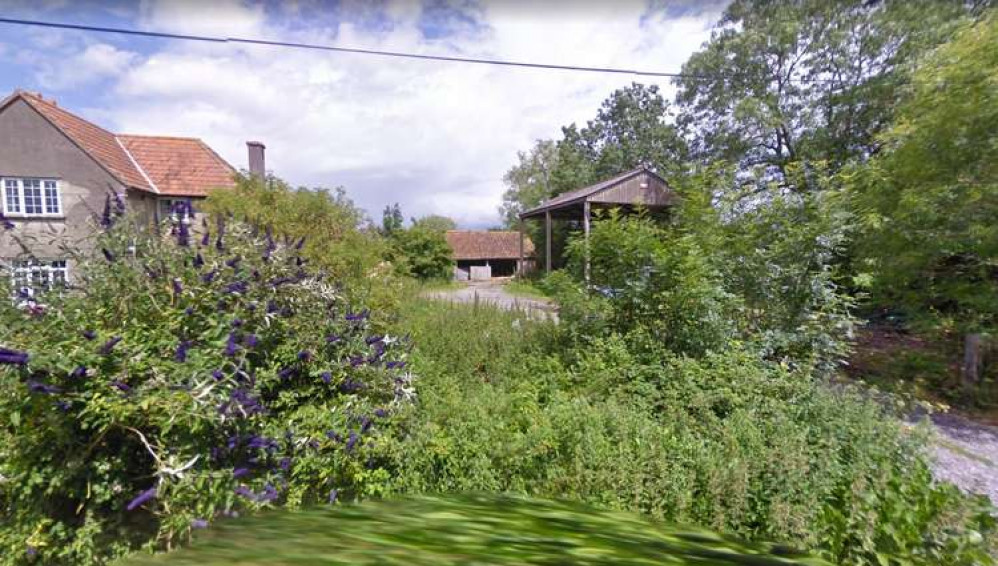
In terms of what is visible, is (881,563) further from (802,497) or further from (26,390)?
(26,390)

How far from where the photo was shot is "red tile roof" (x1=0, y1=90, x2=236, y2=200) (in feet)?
48.2

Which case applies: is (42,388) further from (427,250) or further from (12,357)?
(427,250)

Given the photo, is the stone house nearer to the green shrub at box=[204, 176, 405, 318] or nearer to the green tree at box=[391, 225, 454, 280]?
the green shrub at box=[204, 176, 405, 318]

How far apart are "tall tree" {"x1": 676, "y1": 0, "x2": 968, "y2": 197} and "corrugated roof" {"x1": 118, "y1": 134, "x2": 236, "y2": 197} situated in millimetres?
20129

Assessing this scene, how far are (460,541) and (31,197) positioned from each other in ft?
71.5

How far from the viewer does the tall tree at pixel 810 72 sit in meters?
12.3

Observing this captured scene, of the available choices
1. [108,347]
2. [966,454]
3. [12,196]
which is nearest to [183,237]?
[108,347]

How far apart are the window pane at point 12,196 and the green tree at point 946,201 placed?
24161mm

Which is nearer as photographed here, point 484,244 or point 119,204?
point 119,204

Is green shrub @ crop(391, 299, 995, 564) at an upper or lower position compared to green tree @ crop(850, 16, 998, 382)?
lower

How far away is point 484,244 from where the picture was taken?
3731 cm

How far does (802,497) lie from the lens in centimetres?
244

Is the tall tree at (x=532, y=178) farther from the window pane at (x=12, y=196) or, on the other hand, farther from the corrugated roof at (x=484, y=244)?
the window pane at (x=12, y=196)

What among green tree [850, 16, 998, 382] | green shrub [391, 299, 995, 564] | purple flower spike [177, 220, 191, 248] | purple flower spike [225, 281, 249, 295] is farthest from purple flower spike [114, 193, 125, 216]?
green tree [850, 16, 998, 382]
